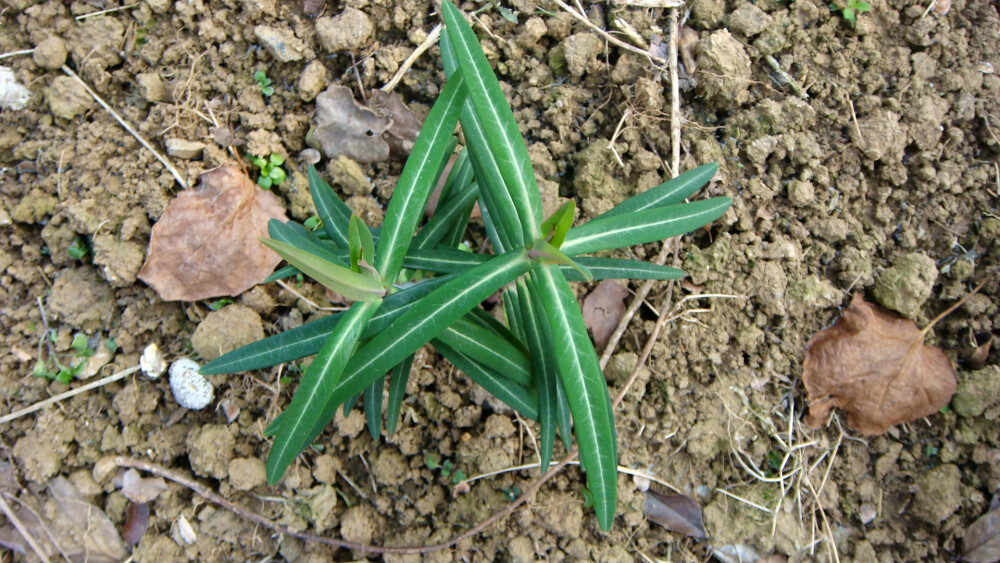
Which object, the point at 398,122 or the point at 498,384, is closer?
the point at 498,384

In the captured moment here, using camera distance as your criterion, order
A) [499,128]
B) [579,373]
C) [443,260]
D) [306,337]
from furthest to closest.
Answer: [443,260]
[306,337]
[499,128]
[579,373]

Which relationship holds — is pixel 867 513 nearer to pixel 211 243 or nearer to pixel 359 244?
pixel 359 244

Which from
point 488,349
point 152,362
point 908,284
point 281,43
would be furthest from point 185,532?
point 908,284

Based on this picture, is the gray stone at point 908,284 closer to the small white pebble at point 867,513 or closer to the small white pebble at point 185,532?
the small white pebble at point 867,513

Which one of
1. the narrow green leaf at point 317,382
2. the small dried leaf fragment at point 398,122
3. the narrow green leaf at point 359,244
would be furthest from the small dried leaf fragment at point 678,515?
the small dried leaf fragment at point 398,122

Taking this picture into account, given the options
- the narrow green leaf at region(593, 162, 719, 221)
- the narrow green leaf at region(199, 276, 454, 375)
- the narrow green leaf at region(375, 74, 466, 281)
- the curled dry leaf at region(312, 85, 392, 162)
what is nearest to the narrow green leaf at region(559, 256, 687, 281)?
the narrow green leaf at region(593, 162, 719, 221)

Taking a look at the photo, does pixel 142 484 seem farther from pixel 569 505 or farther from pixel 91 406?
pixel 569 505
